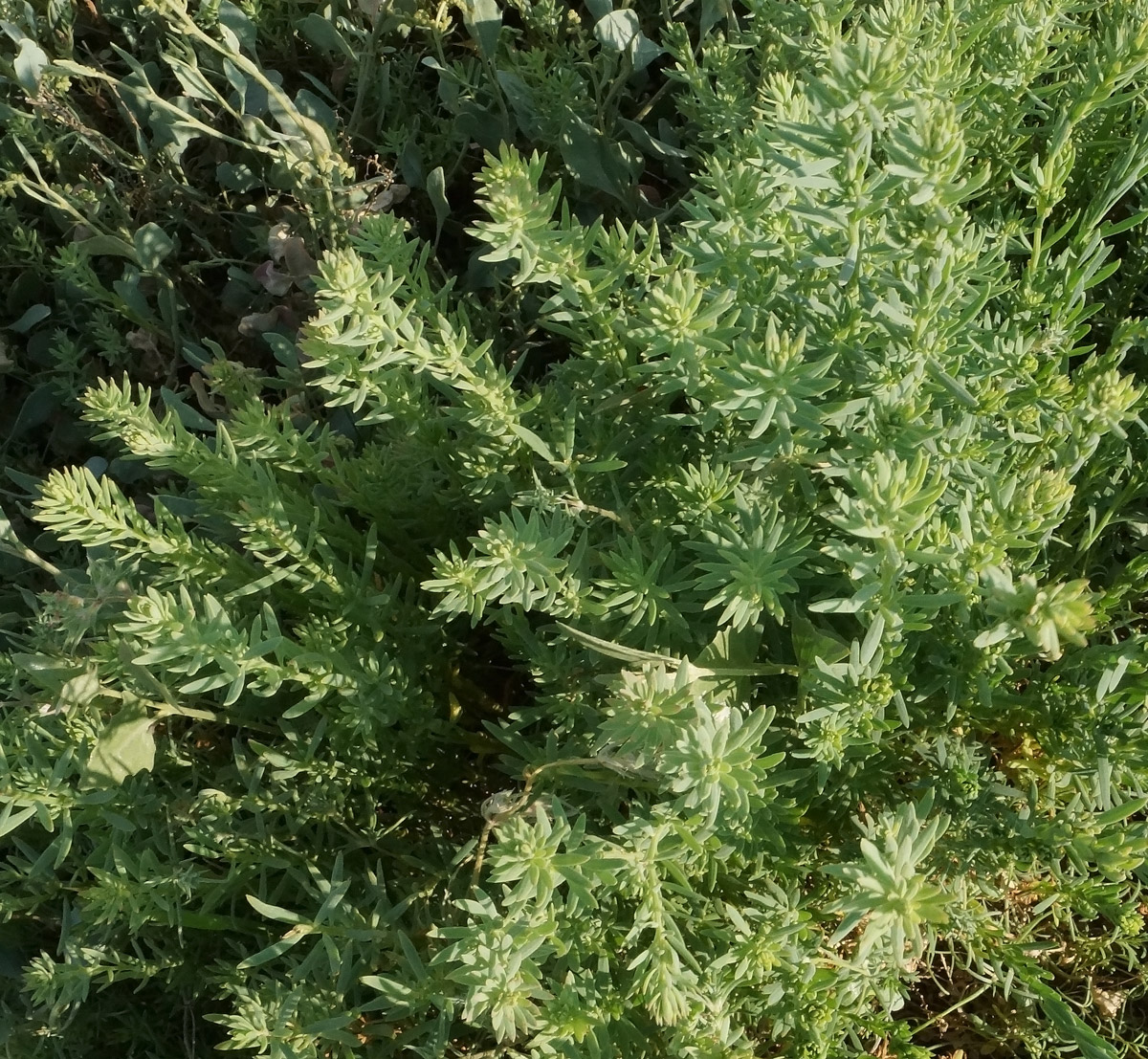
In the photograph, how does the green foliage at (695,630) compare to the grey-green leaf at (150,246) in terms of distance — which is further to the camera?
the grey-green leaf at (150,246)

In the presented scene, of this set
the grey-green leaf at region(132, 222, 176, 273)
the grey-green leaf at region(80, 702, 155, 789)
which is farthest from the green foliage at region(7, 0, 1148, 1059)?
the grey-green leaf at region(132, 222, 176, 273)

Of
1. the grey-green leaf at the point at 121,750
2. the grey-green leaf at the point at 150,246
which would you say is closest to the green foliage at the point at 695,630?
the grey-green leaf at the point at 121,750

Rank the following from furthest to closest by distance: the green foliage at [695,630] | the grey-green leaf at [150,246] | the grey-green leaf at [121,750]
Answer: the grey-green leaf at [150,246]
the grey-green leaf at [121,750]
the green foliage at [695,630]

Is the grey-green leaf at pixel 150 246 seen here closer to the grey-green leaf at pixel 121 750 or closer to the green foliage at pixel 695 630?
the green foliage at pixel 695 630

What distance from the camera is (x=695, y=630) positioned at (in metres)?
1.17

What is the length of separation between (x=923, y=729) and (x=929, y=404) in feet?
1.30

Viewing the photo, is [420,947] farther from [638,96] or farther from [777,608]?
[638,96]

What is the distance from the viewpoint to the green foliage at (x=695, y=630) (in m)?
0.90

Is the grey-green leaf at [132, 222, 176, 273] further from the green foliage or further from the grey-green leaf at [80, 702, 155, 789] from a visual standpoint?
the grey-green leaf at [80, 702, 155, 789]

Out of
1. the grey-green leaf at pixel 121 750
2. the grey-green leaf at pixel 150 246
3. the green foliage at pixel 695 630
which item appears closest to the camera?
the green foliage at pixel 695 630

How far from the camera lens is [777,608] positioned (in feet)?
3.09

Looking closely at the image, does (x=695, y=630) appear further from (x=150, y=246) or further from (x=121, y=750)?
(x=150, y=246)

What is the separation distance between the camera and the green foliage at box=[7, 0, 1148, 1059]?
90cm

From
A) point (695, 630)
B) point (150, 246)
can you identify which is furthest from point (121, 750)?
point (150, 246)
